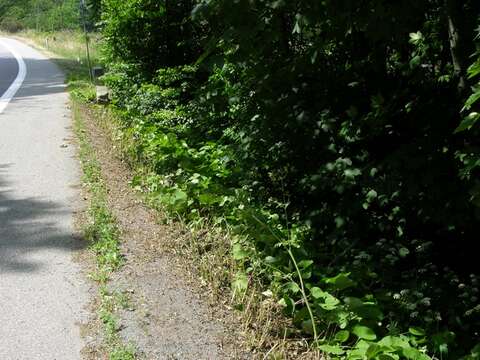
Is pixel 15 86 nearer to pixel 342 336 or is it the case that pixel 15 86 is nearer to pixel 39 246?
pixel 39 246

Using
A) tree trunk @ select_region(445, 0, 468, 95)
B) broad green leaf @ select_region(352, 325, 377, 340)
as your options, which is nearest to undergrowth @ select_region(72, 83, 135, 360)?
broad green leaf @ select_region(352, 325, 377, 340)

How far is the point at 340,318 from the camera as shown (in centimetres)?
370

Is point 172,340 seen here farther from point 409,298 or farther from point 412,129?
point 412,129

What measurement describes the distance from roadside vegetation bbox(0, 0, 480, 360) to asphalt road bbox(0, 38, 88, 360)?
1.08m

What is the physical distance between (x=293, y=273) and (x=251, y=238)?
2.09 feet

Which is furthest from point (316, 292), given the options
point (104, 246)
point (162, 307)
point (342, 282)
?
point (104, 246)

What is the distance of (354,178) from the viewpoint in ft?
13.9

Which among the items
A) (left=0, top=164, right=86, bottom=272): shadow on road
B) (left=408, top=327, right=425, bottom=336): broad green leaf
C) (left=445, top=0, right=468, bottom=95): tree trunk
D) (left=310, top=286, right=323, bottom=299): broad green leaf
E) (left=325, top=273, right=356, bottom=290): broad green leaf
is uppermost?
(left=445, top=0, right=468, bottom=95): tree trunk

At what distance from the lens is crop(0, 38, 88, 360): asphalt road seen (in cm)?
366

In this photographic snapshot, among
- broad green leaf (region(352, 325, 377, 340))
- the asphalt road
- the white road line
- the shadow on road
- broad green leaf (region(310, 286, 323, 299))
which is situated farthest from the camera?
the white road line

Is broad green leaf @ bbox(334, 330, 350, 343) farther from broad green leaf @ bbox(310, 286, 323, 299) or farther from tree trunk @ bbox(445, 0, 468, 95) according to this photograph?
tree trunk @ bbox(445, 0, 468, 95)

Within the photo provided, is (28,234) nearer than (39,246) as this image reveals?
No

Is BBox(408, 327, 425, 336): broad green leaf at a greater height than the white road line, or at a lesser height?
greater

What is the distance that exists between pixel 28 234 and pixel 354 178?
114 inches
